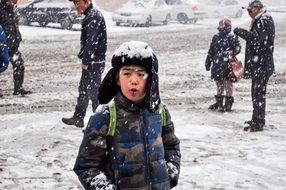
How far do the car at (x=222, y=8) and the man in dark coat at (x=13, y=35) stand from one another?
24695mm

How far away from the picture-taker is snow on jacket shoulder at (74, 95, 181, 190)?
297 cm

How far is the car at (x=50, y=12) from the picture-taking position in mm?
23891

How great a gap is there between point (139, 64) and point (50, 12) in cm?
2194

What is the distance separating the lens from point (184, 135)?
7875mm

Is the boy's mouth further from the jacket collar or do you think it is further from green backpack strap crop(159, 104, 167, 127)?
green backpack strap crop(159, 104, 167, 127)

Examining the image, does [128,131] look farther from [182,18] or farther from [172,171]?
[182,18]

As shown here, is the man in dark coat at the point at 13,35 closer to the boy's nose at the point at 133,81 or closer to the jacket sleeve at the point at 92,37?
the jacket sleeve at the point at 92,37

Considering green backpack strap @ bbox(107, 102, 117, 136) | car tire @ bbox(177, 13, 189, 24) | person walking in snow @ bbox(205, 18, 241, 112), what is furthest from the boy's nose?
car tire @ bbox(177, 13, 189, 24)

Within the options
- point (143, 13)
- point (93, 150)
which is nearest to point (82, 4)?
point (93, 150)

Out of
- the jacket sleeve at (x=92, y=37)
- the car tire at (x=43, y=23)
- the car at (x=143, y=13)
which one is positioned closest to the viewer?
the jacket sleeve at (x=92, y=37)

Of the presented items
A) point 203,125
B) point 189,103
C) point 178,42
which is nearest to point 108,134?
point 203,125

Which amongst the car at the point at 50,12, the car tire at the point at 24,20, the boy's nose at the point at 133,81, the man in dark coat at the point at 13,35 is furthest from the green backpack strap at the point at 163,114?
the car tire at the point at 24,20

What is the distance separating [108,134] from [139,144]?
7.7 inches

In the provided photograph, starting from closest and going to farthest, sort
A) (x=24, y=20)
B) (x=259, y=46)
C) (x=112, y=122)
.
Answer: (x=112, y=122) < (x=259, y=46) < (x=24, y=20)
